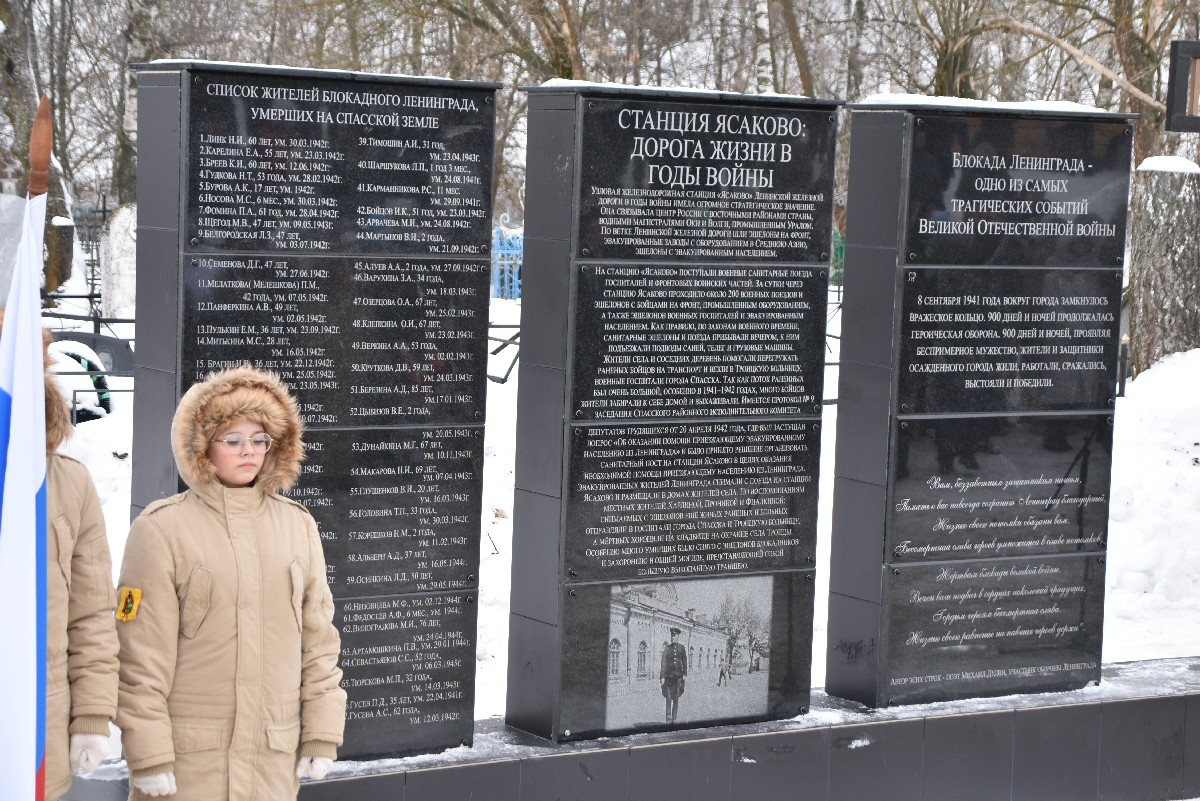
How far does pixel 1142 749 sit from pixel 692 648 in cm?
196

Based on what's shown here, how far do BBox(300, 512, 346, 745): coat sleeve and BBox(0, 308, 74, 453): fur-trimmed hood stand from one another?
699 mm

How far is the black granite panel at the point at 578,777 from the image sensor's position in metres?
5.27

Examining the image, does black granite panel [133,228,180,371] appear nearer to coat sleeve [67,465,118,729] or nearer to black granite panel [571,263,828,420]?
coat sleeve [67,465,118,729]

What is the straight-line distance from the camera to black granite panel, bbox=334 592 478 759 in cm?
518

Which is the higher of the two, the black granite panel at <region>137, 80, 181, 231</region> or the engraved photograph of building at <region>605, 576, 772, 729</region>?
the black granite panel at <region>137, 80, 181, 231</region>

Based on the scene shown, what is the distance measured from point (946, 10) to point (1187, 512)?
36.3 feet

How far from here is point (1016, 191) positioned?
602cm

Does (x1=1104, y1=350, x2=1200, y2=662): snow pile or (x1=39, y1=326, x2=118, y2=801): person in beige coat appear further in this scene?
(x1=1104, y1=350, x2=1200, y2=662): snow pile

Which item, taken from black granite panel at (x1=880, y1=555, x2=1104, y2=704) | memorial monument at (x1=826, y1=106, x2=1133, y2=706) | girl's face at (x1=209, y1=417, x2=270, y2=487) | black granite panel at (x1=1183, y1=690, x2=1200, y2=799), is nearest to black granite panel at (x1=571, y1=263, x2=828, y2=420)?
memorial monument at (x1=826, y1=106, x2=1133, y2=706)

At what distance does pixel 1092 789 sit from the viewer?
6.07 meters

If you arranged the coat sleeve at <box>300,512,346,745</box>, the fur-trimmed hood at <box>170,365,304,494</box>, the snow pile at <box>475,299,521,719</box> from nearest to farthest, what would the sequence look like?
the fur-trimmed hood at <box>170,365,304,494</box> < the coat sleeve at <box>300,512,346,745</box> < the snow pile at <box>475,299,521,719</box>

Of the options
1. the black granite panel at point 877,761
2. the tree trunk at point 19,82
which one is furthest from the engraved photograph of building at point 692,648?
the tree trunk at point 19,82

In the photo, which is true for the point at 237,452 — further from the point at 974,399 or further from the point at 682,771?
the point at 974,399

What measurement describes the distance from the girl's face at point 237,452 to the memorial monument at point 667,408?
5.35ft
